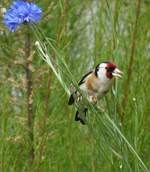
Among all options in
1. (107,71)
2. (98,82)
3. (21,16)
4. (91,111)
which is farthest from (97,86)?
(21,16)

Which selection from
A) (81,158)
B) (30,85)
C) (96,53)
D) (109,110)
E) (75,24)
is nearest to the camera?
(109,110)

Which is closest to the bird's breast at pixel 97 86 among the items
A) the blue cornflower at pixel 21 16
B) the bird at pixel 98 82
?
the bird at pixel 98 82

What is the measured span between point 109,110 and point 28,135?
0.57m

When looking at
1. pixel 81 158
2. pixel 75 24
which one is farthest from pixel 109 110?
pixel 75 24

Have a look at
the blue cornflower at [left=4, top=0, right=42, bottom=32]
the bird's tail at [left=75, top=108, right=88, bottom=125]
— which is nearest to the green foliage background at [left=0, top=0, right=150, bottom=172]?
the bird's tail at [left=75, top=108, right=88, bottom=125]

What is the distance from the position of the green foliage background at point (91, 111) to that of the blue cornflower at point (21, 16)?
16 cm

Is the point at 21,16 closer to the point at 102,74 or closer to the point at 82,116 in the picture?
the point at 82,116

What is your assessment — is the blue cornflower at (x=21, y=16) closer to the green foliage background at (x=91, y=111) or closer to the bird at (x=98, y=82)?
the green foliage background at (x=91, y=111)

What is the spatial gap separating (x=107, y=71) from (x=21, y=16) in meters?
0.90

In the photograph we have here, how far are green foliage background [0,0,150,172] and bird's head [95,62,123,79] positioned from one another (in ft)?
0.14

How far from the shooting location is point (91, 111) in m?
2.21

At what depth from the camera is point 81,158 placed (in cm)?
350

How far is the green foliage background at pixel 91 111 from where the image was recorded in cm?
242

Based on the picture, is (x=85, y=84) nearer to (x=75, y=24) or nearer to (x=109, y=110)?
(x=109, y=110)
